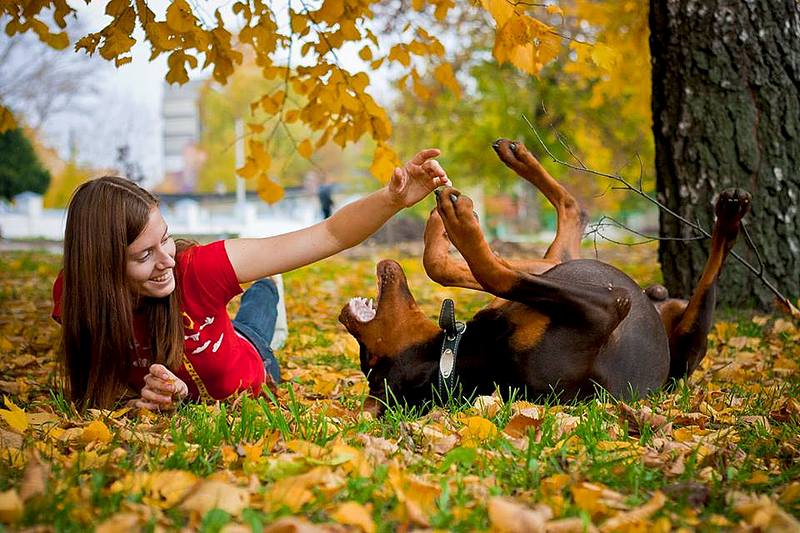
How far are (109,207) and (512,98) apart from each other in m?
16.9

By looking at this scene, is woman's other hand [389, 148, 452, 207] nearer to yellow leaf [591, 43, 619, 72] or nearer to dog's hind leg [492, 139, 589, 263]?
dog's hind leg [492, 139, 589, 263]

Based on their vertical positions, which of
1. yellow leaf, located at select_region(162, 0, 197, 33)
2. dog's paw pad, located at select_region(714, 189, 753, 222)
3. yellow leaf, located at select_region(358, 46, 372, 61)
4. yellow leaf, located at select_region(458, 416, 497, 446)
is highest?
yellow leaf, located at select_region(358, 46, 372, 61)

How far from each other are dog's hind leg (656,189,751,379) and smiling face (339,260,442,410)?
1258 mm

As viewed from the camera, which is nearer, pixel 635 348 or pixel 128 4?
pixel 635 348

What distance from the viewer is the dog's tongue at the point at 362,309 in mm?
3121

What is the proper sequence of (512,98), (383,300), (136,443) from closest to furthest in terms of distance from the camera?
1. (136,443)
2. (383,300)
3. (512,98)

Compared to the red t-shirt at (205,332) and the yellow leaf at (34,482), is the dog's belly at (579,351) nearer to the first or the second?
the red t-shirt at (205,332)

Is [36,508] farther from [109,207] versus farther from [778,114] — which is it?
[778,114]

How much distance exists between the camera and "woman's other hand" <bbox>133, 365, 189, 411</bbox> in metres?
3.08

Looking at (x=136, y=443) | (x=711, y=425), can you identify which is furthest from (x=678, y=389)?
(x=136, y=443)

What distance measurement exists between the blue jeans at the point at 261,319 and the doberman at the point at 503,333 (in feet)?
3.72

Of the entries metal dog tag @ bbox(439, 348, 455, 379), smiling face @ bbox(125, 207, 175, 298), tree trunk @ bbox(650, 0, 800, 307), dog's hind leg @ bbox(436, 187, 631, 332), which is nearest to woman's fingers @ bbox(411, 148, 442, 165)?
dog's hind leg @ bbox(436, 187, 631, 332)

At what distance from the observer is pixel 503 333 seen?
309 centimetres

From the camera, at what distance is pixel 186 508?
1.89 m
